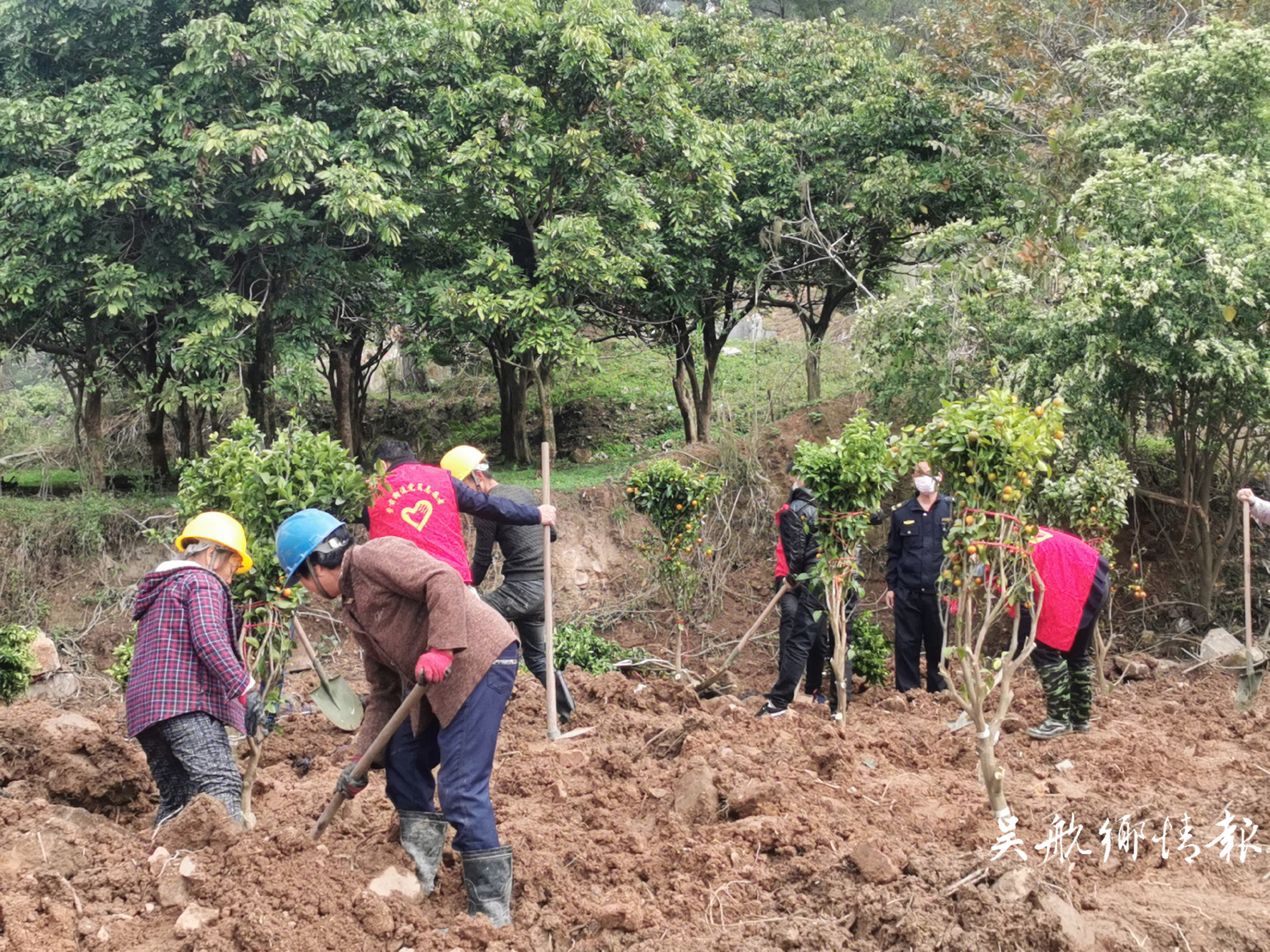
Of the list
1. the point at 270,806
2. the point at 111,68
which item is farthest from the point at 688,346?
the point at 270,806

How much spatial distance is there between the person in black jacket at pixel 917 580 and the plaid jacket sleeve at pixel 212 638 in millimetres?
5133

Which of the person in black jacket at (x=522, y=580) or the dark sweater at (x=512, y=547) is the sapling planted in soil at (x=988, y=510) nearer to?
the person in black jacket at (x=522, y=580)

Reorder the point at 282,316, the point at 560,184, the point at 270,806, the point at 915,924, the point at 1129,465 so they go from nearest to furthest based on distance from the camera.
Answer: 1. the point at 915,924
2. the point at 270,806
3. the point at 1129,465
4. the point at 282,316
5. the point at 560,184

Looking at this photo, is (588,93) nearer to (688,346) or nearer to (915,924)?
(688,346)

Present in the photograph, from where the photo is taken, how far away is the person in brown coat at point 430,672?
161 inches

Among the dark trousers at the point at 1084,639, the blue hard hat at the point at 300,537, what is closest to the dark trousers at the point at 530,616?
the blue hard hat at the point at 300,537

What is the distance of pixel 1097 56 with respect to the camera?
1061 cm

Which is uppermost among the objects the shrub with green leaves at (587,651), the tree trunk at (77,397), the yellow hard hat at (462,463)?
the tree trunk at (77,397)

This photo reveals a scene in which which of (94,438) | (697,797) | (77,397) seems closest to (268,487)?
(697,797)

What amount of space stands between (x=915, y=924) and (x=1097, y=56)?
9752 millimetres

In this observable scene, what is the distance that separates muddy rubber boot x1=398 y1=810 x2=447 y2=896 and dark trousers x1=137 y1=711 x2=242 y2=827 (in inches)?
38.0

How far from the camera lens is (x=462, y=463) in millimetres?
6781

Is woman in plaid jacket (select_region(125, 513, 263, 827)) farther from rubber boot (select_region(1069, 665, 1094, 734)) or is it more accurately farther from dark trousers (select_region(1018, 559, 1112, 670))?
rubber boot (select_region(1069, 665, 1094, 734))

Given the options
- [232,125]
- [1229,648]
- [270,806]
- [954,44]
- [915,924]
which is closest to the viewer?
[915,924]
